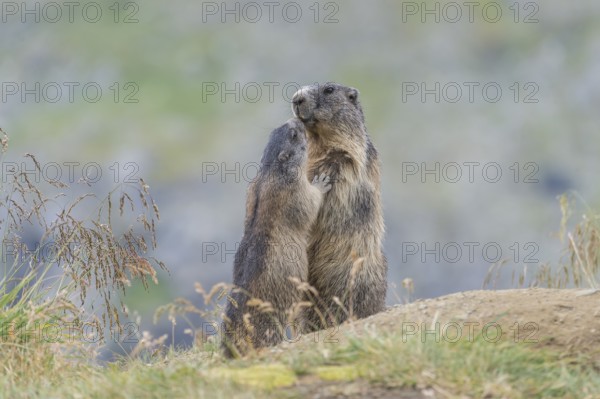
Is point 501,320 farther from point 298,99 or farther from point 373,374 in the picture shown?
point 298,99

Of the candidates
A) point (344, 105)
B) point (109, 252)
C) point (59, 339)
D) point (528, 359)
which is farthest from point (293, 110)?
point (528, 359)

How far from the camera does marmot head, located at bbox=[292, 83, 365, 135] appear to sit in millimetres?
8773

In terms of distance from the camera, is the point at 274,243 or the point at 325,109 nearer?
the point at 274,243

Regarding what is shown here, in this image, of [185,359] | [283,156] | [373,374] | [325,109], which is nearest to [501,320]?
[373,374]

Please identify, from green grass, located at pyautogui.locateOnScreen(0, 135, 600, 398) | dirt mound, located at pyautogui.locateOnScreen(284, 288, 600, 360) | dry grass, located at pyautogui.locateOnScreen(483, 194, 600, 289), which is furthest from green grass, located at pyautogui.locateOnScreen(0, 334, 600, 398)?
dry grass, located at pyautogui.locateOnScreen(483, 194, 600, 289)

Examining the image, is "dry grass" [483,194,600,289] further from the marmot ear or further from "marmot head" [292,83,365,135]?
the marmot ear

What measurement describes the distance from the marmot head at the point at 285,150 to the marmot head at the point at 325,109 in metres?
0.50

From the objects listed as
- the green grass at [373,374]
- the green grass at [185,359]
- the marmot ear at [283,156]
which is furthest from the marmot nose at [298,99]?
the green grass at [373,374]

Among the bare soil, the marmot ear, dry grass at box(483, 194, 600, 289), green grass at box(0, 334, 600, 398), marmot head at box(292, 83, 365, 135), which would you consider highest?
marmot head at box(292, 83, 365, 135)

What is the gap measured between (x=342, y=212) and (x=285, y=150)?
29.5 inches

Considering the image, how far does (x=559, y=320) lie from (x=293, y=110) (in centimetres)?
297

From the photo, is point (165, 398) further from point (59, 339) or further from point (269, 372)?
point (59, 339)

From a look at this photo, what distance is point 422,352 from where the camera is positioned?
580cm

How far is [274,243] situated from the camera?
771 centimetres
